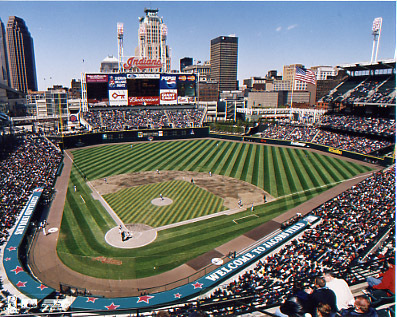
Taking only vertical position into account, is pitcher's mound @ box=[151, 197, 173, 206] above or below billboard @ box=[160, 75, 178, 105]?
below

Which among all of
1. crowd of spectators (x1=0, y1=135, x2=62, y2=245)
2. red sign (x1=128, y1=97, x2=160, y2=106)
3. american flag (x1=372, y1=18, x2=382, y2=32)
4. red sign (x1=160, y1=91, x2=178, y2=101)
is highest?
american flag (x1=372, y1=18, x2=382, y2=32)

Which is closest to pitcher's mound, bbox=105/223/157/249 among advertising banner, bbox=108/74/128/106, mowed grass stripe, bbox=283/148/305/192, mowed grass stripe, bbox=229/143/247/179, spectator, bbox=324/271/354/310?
mowed grass stripe, bbox=229/143/247/179

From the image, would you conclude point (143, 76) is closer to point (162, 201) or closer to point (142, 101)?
point (142, 101)

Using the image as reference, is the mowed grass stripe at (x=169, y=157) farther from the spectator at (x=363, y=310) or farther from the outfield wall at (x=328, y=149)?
the spectator at (x=363, y=310)

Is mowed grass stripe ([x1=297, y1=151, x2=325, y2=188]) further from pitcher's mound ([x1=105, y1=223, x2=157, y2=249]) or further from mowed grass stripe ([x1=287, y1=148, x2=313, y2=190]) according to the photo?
pitcher's mound ([x1=105, y1=223, x2=157, y2=249])

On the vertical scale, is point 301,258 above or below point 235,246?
above

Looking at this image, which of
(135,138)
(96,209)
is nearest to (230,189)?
(96,209)

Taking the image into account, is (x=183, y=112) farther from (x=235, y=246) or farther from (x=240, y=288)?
(x=240, y=288)
